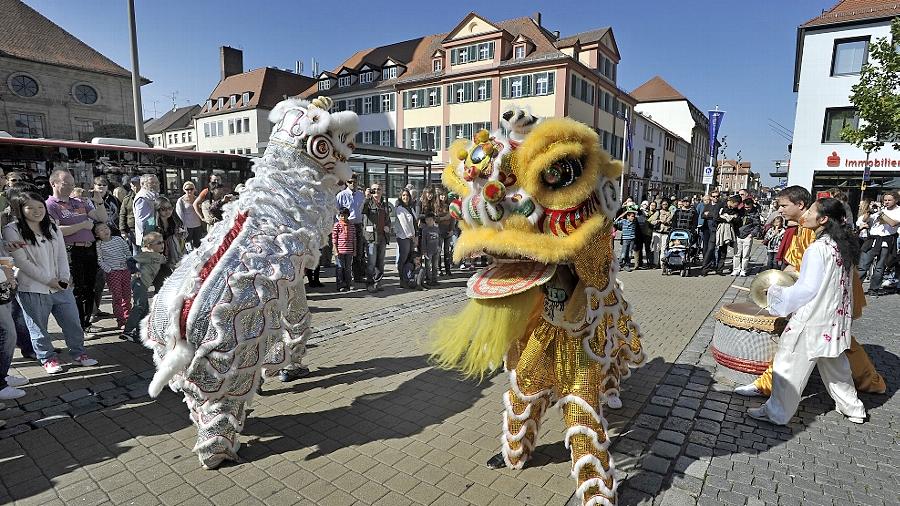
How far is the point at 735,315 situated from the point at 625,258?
7164mm

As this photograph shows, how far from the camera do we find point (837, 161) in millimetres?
21531

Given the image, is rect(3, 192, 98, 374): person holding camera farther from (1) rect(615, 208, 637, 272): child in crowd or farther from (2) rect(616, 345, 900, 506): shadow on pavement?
(1) rect(615, 208, 637, 272): child in crowd

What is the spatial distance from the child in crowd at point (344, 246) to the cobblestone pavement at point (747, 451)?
5.39 metres

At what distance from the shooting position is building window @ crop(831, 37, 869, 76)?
68.1 ft

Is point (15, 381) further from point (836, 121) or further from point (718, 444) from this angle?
point (836, 121)

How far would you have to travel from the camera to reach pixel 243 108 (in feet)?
140

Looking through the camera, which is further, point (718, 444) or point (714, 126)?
point (714, 126)

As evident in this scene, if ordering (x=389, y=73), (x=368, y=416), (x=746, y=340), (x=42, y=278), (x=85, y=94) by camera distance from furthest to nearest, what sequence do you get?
1. (x=389, y=73)
2. (x=85, y=94)
3. (x=746, y=340)
4. (x=42, y=278)
5. (x=368, y=416)

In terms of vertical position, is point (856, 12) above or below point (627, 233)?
above

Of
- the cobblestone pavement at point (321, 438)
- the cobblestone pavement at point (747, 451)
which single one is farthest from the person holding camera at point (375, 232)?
the cobblestone pavement at point (747, 451)

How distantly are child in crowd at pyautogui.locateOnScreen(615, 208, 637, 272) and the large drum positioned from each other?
6.66 m

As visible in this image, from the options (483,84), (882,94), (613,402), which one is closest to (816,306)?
(613,402)

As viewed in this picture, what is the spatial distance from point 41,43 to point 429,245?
38719 millimetres

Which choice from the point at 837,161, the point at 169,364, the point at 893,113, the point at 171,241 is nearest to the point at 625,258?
the point at 893,113
